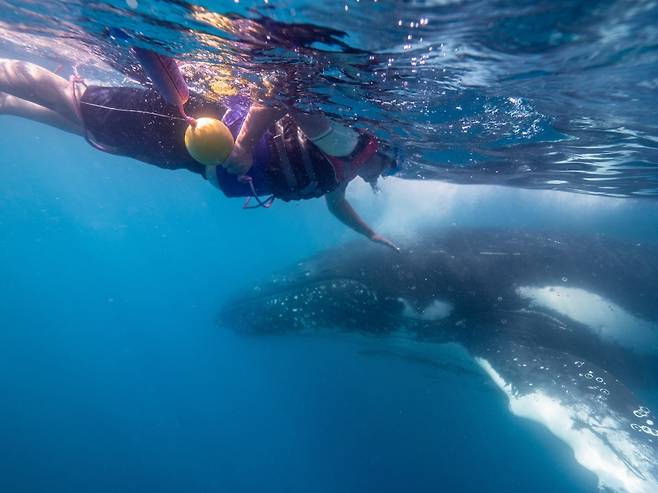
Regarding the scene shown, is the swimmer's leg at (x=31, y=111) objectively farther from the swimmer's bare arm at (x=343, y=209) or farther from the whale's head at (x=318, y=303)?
the whale's head at (x=318, y=303)

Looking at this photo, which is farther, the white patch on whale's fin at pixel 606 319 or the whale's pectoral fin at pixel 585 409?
the white patch on whale's fin at pixel 606 319

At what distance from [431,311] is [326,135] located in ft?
22.8

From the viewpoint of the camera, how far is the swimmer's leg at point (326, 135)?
5.96m

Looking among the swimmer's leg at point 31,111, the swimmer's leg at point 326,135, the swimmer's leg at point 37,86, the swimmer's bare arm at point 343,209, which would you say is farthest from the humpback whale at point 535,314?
the swimmer's leg at point 37,86

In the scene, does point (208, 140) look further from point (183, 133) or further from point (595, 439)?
point (595, 439)

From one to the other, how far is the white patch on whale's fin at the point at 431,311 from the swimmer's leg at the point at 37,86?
8.88 metres

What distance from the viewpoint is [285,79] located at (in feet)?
23.9

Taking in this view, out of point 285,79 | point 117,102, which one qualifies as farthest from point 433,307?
point 117,102

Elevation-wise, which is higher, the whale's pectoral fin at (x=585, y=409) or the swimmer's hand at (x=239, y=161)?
the swimmer's hand at (x=239, y=161)

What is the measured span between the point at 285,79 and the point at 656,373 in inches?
490

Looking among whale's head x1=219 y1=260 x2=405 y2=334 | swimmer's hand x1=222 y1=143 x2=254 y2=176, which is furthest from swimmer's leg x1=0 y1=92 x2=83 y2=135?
whale's head x1=219 y1=260 x2=405 y2=334

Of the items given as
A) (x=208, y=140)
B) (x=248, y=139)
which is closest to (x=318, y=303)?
(x=248, y=139)

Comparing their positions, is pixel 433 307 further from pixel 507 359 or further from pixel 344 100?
pixel 344 100

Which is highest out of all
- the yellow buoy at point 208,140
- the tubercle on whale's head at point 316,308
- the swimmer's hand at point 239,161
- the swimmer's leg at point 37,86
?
the swimmer's leg at point 37,86
